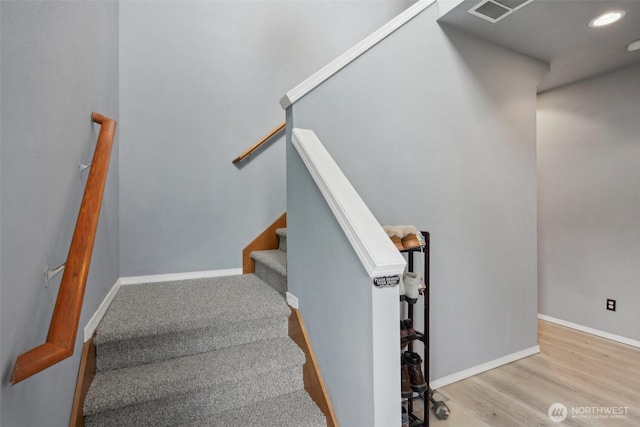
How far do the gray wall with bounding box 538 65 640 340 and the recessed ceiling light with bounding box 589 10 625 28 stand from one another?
1.09 meters

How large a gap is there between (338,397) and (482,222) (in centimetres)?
168

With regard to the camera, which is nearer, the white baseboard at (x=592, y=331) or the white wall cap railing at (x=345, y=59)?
the white wall cap railing at (x=345, y=59)

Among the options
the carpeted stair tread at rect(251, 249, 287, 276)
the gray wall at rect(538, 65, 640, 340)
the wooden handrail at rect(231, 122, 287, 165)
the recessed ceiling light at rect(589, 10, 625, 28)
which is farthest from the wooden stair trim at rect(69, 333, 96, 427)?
the gray wall at rect(538, 65, 640, 340)

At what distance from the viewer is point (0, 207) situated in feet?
2.33

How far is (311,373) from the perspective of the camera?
1558 millimetres

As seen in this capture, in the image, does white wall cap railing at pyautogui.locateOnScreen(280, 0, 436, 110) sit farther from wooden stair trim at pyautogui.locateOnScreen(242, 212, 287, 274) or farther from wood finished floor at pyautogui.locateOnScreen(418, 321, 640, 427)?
wood finished floor at pyautogui.locateOnScreen(418, 321, 640, 427)

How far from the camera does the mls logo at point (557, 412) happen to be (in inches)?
72.9

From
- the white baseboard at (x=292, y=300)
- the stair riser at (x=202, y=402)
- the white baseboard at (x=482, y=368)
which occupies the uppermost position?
the white baseboard at (x=292, y=300)

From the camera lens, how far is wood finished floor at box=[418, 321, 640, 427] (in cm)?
186

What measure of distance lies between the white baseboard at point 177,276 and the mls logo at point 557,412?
2.30m

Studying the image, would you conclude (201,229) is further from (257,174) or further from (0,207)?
(0,207)

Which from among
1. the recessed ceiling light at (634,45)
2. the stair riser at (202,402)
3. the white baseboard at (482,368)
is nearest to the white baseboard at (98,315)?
the stair riser at (202,402)
